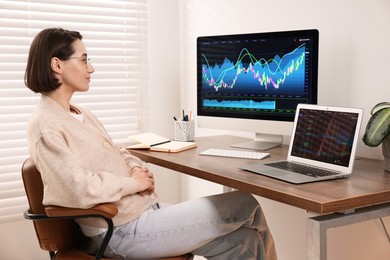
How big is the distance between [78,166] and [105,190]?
12 cm

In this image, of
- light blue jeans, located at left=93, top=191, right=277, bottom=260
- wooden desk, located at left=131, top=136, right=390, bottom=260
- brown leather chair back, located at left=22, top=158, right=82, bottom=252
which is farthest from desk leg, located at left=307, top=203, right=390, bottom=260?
brown leather chair back, located at left=22, top=158, right=82, bottom=252

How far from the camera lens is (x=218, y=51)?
2473 mm

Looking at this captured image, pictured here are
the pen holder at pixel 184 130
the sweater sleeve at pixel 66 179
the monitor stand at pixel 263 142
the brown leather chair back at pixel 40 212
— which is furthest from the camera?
the pen holder at pixel 184 130

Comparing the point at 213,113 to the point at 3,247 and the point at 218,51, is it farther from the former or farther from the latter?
the point at 3,247

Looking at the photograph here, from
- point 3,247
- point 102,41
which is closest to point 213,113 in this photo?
point 102,41

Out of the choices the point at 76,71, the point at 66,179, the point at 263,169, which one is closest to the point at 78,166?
the point at 66,179

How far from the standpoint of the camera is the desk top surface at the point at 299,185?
1451mm

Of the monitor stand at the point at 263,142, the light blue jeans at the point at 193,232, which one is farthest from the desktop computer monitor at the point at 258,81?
the light blue jeans at the point at 193,232

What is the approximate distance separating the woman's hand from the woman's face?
38 centimetres

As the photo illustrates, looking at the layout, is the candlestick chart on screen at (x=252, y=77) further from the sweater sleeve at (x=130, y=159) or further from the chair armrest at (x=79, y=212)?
the chair armrest at (x=79, y=212)

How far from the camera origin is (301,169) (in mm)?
1817

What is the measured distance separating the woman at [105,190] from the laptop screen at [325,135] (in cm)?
28

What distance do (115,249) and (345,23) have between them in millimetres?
1301

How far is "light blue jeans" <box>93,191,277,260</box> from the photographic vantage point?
1.80 metres
